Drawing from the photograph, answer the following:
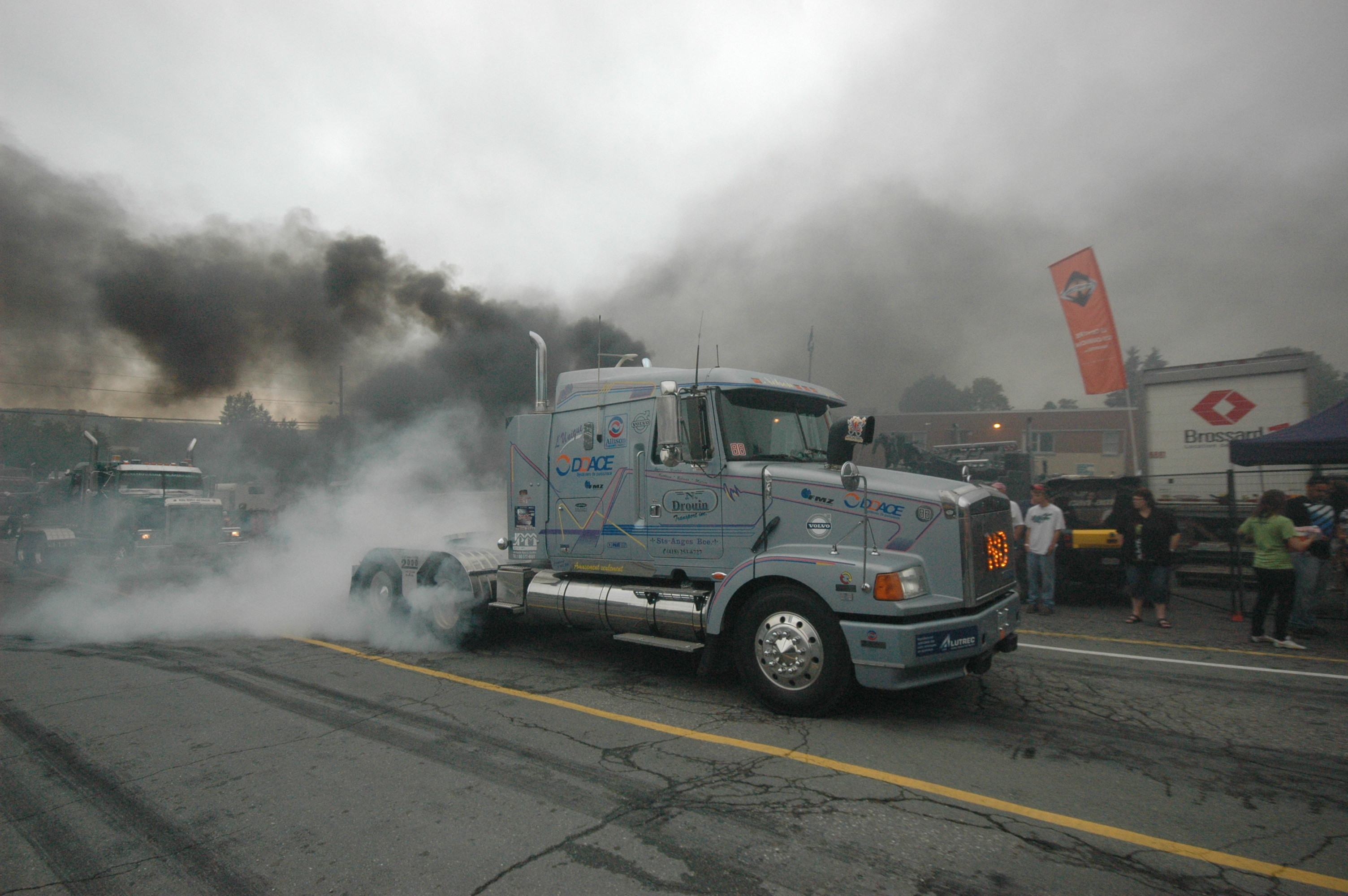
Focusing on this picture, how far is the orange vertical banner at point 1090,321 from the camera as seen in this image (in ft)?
49.0

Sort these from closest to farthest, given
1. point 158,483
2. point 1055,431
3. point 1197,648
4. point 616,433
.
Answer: point 616,433, point 1197,648, point 158,483, point 1055,431

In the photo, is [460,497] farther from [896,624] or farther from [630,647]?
[896,624]

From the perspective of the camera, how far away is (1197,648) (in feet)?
24.3

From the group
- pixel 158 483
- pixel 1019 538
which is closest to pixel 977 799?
pixel 1019 538

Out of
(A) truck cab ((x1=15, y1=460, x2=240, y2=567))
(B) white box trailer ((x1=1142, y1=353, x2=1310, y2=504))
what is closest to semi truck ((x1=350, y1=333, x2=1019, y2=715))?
(B) white box trailer ((x1=1142, y1=353, x2=1310, y2=504))

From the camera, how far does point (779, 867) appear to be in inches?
120

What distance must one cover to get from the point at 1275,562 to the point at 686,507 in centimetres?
632

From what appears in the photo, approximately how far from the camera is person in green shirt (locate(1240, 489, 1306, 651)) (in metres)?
7.20

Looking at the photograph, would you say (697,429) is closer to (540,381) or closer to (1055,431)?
(540,381)

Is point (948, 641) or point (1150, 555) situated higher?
point (1150, 555)

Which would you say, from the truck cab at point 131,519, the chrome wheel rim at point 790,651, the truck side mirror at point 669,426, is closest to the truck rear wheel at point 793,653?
the chrome wheel rim at point 790,651

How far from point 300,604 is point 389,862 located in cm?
754

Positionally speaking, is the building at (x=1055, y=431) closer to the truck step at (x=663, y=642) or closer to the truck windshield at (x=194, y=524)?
the truck windshield at (x=194, y=524)

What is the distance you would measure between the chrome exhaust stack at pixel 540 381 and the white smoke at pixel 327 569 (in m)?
2.07
